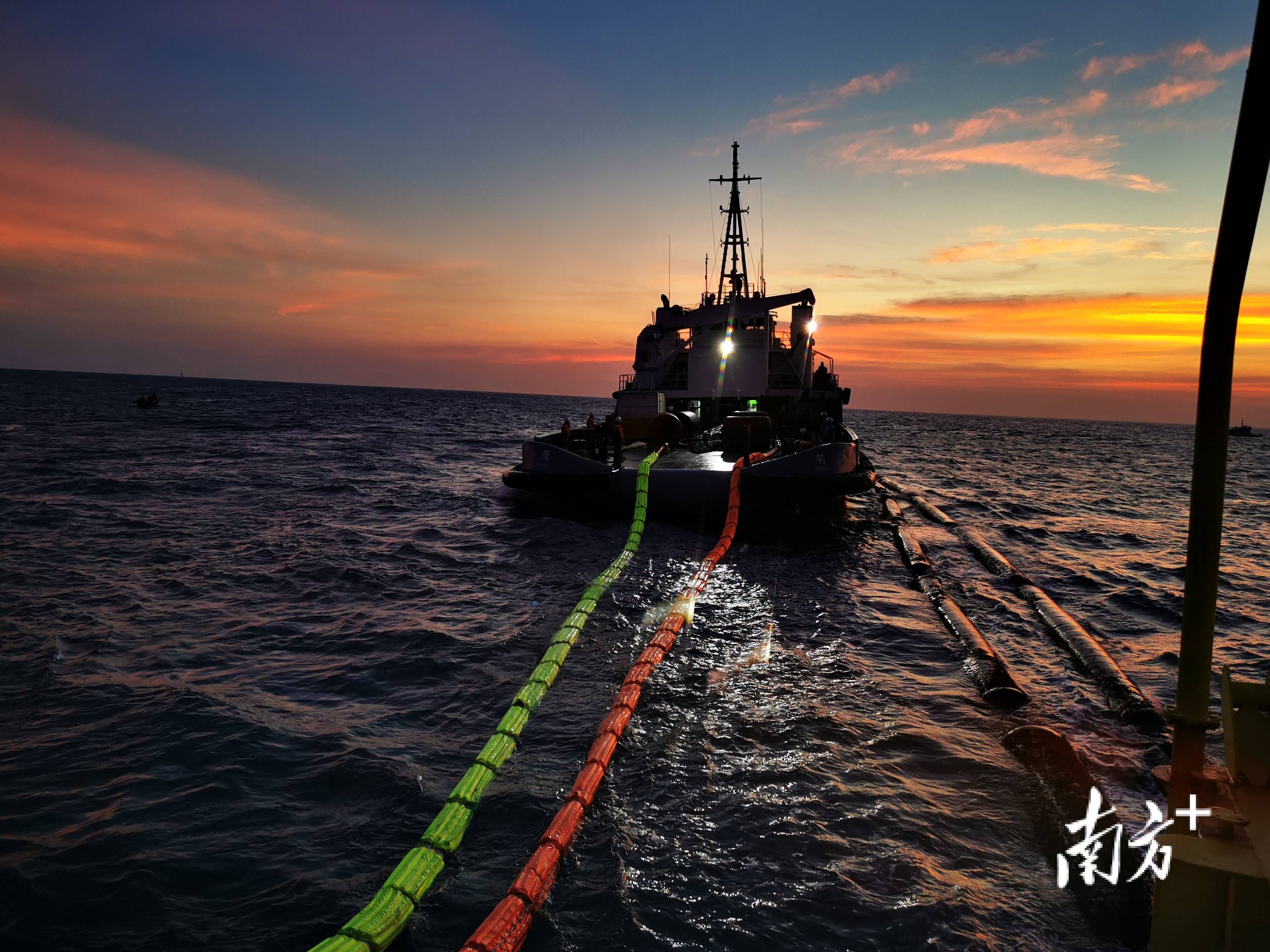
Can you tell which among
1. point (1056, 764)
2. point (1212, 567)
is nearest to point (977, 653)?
point (1056, 764)

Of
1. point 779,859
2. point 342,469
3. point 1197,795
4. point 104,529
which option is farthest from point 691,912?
point 342,469

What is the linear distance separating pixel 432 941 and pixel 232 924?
1562 mm

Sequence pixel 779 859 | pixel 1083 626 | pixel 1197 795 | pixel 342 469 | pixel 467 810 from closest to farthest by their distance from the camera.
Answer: pixel 1197 795
pixel 779 859
pixel 467 810
pixel 1083 626
pixel 342 469

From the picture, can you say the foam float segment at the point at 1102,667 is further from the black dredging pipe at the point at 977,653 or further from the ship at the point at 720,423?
the ship at the point at 720,423

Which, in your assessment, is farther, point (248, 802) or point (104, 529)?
point (104, 529)

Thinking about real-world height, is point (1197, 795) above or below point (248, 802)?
above

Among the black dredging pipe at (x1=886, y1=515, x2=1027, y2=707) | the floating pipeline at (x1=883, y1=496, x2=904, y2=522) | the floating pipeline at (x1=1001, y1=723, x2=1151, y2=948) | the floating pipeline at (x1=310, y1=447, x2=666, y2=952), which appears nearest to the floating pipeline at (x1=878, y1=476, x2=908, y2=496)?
the floating pipeline at (x1=883, y1=496, x2=904, y2=522)

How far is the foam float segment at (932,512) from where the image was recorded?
75.2 feet

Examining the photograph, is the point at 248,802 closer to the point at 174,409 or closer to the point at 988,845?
the point at 988,845

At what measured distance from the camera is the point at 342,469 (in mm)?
33594

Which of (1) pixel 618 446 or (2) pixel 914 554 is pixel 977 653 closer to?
(2) pixel 914 554

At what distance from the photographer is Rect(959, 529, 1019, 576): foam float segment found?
15.9m

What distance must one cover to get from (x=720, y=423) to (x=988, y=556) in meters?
12.0

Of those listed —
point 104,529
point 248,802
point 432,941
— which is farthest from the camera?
point 104,529
